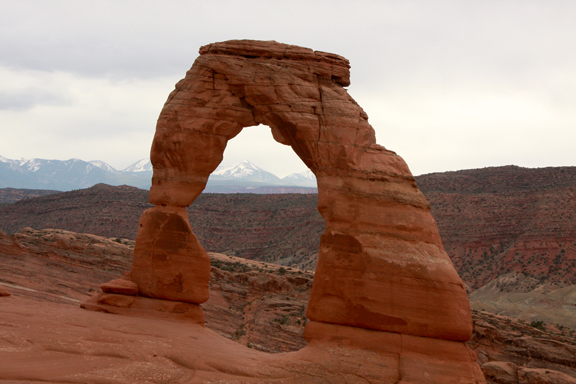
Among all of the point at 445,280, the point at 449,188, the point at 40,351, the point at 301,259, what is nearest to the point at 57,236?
the point at 40,351

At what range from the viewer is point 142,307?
570 inches

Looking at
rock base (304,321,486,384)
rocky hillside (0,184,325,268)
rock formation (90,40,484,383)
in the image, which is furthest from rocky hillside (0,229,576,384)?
rocky hillside (0,184,325,268)

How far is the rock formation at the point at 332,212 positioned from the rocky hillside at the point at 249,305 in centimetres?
489

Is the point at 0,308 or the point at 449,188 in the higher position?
the point at 449,188

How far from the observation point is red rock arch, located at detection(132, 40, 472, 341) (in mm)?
11695

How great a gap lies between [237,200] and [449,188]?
107 feet

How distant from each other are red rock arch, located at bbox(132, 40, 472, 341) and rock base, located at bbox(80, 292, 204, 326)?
0.27 meters

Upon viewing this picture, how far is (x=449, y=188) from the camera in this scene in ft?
212

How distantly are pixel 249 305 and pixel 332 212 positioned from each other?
16.0 m

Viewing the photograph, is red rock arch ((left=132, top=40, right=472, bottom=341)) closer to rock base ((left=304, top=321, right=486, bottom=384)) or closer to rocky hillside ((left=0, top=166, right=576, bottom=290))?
rock base ((left=304, top=321, right=486, bottom=384))

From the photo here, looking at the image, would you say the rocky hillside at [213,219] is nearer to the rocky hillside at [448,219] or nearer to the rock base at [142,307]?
the rocky hillside at [448,219]

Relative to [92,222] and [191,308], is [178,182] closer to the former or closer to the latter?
[191,308]

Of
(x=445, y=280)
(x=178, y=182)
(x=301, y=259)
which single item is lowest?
(x=301, y=259)

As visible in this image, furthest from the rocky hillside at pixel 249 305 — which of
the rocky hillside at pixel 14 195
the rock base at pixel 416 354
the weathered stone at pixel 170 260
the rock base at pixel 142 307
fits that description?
the rocky hillside at pixel 14 195
